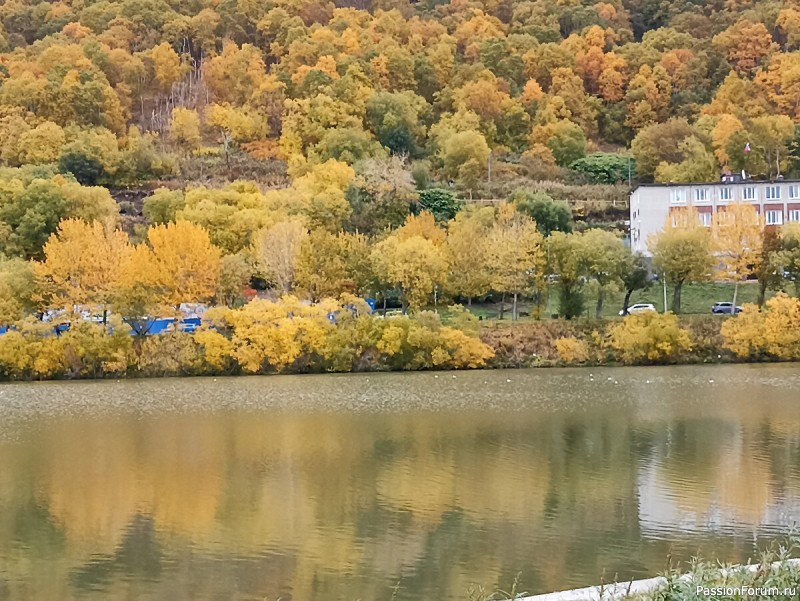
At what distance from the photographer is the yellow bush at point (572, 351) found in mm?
45312

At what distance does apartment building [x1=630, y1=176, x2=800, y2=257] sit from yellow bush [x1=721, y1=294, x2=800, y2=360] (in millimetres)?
16473

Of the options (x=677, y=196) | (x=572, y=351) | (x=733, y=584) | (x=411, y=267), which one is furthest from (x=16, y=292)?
(x=733, y=584)

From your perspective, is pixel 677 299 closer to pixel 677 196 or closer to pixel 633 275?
pixel 633 275

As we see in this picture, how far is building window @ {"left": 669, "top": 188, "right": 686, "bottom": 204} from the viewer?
61906mm

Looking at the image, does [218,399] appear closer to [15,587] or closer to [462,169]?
[15,587]

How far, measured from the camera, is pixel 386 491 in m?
19.4

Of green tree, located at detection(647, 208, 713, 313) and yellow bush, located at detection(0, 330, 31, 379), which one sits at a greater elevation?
green tree, located at detection(647, 208, 713, 313)

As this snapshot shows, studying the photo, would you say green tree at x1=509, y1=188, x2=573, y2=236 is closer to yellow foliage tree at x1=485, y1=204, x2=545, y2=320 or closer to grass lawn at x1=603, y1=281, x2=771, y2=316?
grass lawn at x1=603, y1=281, x2=771, y2=316

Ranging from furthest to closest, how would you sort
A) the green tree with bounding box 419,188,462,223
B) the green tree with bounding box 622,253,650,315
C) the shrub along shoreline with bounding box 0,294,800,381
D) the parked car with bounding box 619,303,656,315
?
the green tree with bounding box 419,188,462,223 < the green tree with bounding box 622,253,650,315 < the parked car with bounding box 619,303,656,315 < the shrub along shoreline with bounding box 0,294,800,381

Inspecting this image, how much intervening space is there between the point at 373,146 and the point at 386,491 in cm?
6455

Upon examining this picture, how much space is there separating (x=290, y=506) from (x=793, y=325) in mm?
31807

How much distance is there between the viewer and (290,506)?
18.5 m

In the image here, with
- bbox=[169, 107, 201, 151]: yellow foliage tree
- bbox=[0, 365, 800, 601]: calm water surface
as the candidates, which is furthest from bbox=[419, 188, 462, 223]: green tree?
bbox=[0, 365, 800, 601]: calm water surface

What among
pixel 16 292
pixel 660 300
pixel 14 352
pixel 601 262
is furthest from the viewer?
pixel 660 300
